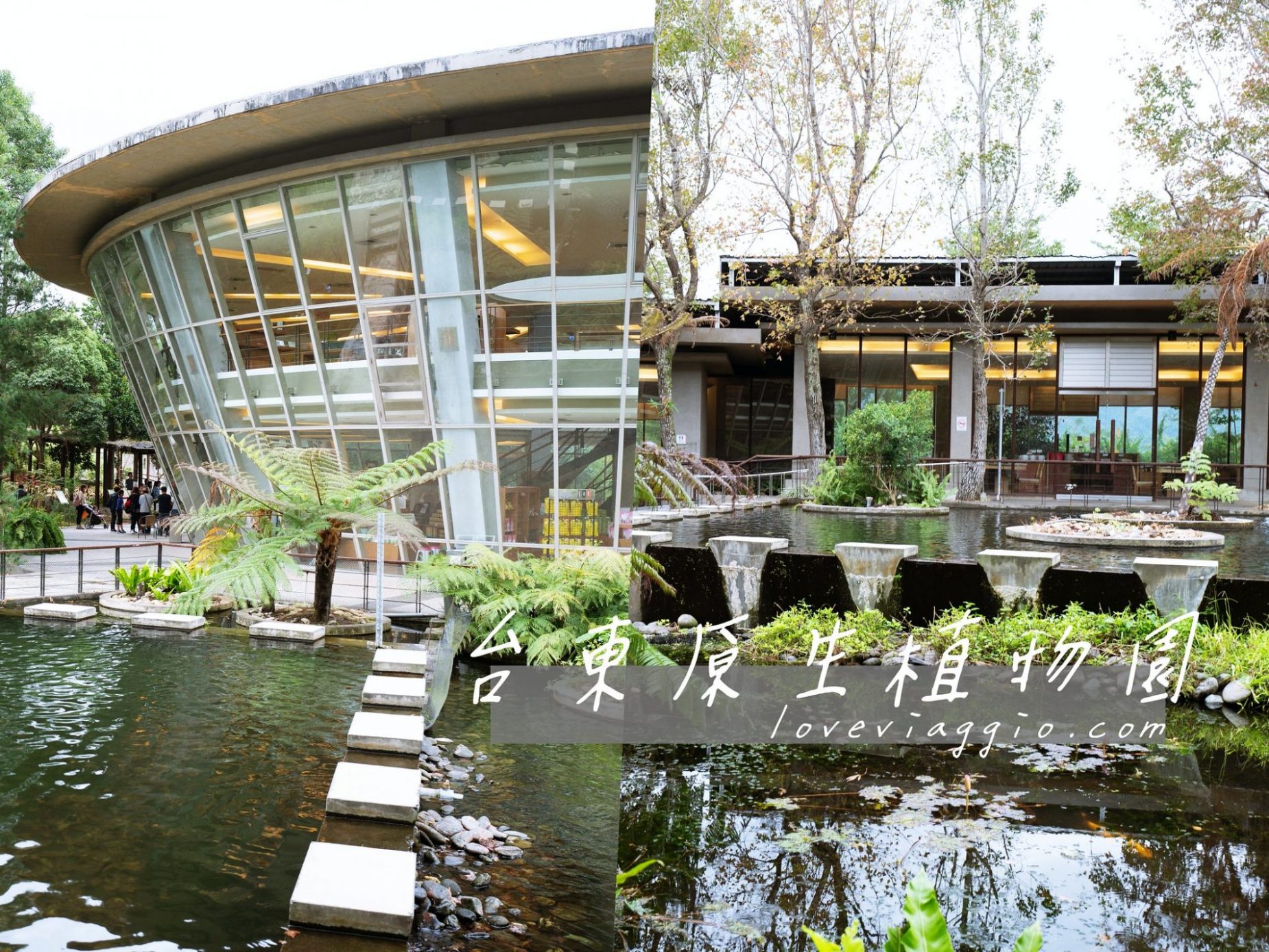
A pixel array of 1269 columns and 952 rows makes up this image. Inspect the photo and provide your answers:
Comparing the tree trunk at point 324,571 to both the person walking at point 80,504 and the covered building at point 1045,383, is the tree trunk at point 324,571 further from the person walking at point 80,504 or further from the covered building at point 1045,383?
the covered building at point 1045,383

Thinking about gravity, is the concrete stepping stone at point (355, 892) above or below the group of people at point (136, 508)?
below

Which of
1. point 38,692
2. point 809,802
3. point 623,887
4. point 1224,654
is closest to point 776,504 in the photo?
point 809,802

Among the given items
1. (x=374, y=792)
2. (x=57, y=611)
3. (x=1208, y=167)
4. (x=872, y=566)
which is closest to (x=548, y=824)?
(x=374, y=792)

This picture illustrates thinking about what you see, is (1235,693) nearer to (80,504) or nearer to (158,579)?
(158,579)

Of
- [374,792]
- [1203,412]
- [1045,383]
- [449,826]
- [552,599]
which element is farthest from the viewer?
[1045,383]

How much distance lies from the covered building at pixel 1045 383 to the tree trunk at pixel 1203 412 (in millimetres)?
14

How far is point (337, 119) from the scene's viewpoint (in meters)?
2.26

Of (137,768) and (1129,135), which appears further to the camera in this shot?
(1129,135)

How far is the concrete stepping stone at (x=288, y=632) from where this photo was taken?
212cm

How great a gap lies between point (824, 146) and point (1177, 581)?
1.49 metres

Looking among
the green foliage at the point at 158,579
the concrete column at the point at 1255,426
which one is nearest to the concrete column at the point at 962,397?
the concrete column at the point at 1255,426

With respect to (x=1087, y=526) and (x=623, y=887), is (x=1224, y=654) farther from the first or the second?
(x=623, y=887)

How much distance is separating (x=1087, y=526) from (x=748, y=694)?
1096 millimetres

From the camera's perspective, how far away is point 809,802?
82.4 inches
